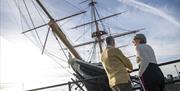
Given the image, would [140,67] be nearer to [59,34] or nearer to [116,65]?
[116,65]

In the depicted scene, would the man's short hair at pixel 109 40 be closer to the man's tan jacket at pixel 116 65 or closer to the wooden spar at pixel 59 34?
the man's tan jacket at pixel 116 65

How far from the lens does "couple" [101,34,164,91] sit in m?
3.85

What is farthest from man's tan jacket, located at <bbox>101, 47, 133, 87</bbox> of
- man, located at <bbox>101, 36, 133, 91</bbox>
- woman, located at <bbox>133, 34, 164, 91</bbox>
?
woman, located at <bbox>133, 34, 164, 91</bbox>

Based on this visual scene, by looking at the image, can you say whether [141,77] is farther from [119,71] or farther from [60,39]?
[60,39]

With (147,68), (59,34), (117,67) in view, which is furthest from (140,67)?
(59,34)

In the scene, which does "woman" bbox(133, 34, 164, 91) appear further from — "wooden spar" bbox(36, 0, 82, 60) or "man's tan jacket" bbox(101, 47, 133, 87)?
"wooden spar" bbox(36, 0, 82, 60)

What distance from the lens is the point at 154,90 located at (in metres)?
3.79

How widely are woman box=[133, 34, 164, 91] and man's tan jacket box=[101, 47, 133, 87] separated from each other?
0.24 meters

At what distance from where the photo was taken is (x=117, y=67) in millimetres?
4199

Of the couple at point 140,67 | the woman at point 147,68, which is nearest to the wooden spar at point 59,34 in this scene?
the couple at point 140,67

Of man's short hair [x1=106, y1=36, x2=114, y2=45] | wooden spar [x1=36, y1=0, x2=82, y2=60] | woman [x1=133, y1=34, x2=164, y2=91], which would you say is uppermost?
wooden spar [x1=36, y1=0, x2=82, y2=60]

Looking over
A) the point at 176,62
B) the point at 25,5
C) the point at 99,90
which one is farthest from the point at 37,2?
the point at 176,62

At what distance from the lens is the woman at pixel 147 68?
3822mm

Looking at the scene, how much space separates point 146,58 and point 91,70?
26.1 feet
